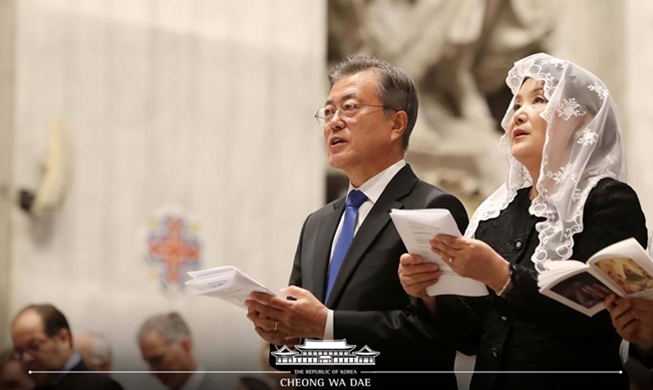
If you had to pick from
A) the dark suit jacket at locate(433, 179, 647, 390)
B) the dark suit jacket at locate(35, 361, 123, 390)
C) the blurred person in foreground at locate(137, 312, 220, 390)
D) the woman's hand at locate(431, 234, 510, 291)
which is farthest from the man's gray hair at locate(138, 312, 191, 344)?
the woman's hand at locate(431, 234, 510, 291)

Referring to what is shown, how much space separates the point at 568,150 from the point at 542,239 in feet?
1.26

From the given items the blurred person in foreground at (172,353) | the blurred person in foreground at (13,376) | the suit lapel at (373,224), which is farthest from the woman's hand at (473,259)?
the blurred person in foreground at (13,376)

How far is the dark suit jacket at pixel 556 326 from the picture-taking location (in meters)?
3.81

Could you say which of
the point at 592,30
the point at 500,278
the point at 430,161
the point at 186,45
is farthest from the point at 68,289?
the point at 592,30

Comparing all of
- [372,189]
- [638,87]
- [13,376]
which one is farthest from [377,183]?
[638,87]

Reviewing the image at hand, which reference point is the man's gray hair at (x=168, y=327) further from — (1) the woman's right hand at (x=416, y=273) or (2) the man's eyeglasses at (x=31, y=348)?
(1) the woman's right hand at (x=416, y=273)

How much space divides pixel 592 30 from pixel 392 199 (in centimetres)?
602

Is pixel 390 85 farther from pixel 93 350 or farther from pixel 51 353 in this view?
pixel 93 350

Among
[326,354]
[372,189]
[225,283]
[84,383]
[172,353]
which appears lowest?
[172,353]

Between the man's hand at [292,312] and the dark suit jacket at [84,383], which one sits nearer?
the man's hand at [292,312]

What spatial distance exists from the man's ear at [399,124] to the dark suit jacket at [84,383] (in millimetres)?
1632

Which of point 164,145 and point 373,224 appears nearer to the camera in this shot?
point 373,224

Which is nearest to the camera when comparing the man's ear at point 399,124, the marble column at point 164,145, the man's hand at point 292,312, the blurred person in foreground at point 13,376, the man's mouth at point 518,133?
the man's hand at point 292,312

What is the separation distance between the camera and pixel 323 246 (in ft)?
14.8
